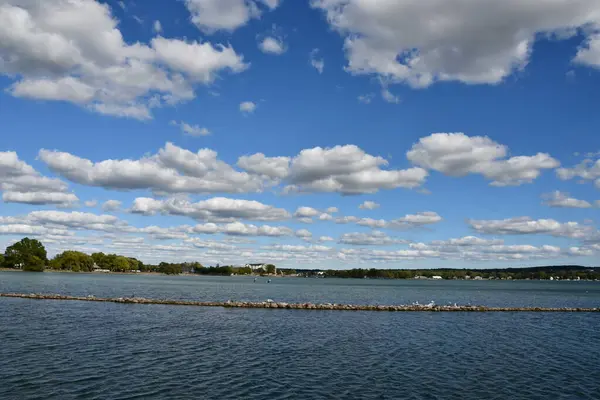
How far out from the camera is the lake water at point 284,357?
26.2 m

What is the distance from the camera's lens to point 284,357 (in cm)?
3528

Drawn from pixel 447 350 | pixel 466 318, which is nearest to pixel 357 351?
Answer: pixel 447 350

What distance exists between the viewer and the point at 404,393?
26234 millimetres

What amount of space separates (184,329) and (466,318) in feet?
134

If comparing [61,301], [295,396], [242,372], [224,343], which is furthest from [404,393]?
[61,301]

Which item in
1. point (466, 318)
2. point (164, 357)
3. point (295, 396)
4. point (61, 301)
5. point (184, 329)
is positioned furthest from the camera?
point (61, 301)

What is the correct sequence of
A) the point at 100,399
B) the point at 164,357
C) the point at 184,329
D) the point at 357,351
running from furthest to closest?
the point at 184,329 < the point at 357,351 < the point at 164,357 < the point at 100,399

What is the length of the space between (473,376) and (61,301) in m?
67.5

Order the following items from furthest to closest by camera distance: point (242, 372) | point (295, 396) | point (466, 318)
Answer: point (466, 318)
point (242, 372)
point (295, 396)

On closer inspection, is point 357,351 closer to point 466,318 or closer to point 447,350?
point 447,350

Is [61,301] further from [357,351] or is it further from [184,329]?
[357,351]

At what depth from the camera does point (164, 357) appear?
33625mm

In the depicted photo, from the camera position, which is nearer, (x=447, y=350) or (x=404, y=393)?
(x=404, y=393)

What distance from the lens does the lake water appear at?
1033 inches
